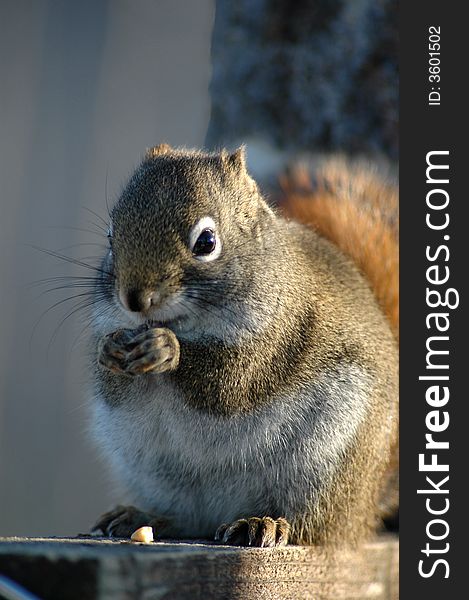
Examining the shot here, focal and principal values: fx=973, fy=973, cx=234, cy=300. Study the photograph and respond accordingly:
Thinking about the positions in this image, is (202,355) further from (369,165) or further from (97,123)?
(97,123)

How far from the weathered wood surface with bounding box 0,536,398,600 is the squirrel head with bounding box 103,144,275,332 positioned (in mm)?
392

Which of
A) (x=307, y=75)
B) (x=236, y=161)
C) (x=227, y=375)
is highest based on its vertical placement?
(x=307, y=75)

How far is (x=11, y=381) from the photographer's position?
314cm

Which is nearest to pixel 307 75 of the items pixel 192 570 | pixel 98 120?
pixel 98 120

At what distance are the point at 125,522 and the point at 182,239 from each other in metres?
0.56

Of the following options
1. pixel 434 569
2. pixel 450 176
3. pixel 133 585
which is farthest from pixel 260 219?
pixel 133 585

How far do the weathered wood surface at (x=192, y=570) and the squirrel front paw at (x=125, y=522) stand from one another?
278 millimetres

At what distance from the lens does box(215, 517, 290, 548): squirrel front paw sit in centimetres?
163

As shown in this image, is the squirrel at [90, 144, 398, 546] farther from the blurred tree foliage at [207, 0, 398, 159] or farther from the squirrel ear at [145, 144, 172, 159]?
the blurred tree foliage at [207, 0, 398, 159]

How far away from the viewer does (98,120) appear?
11.2ft

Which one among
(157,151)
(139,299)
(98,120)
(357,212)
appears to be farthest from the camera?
(98,120)

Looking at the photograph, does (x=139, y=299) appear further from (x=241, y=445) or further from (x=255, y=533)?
(x=255, y=533)

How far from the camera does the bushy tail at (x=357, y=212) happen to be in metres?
2.13

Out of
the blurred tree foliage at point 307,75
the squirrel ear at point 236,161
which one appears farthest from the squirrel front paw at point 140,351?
the blurred tree foliage at point 307,75
